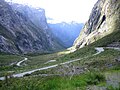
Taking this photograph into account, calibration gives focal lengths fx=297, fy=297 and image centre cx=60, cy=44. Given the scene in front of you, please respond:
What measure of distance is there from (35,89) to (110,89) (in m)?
6.10

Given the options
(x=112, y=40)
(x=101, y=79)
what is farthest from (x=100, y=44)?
(x=101, y=79)

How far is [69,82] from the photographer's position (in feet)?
91.5

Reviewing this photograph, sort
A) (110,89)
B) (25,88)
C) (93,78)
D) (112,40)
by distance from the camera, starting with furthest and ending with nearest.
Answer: (112,40) → (93,78) → (25,88) → (110,89)

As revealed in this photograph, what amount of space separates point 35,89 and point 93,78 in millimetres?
8515

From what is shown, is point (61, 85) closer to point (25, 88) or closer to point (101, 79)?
point (25, 88)

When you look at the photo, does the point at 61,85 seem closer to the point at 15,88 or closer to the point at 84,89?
the point at 84,89

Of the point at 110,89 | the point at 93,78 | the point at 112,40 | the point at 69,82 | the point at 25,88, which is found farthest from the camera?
the point at 112,40

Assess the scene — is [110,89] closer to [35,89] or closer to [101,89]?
[101,89]

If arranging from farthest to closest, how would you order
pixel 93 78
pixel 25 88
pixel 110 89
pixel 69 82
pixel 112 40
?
pixel 112 40 < pixel 93 78 < pixel 69 82 < pixel 25 88 < pixel 110 89

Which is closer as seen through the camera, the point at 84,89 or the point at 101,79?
the point at 84,89

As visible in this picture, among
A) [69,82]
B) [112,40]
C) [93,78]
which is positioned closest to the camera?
[69,82]

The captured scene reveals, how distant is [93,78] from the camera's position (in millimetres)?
31016

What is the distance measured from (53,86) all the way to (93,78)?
6.77m

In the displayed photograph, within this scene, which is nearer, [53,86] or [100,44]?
[53,86]
